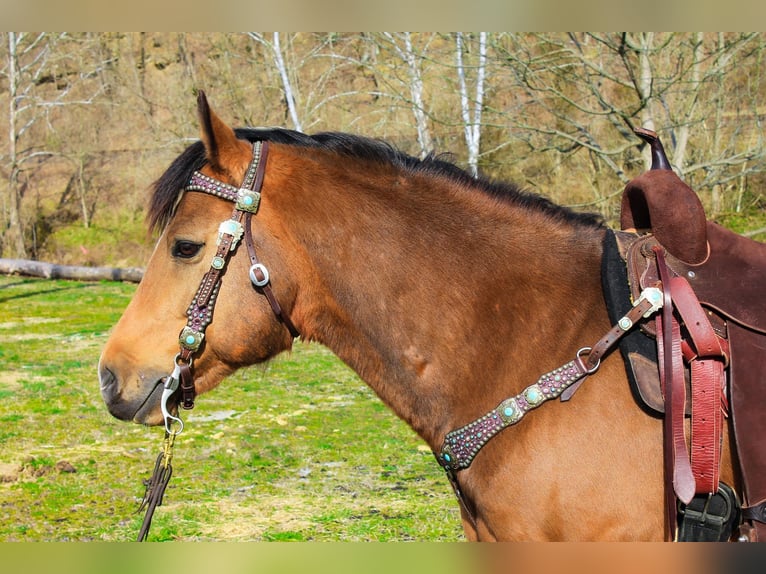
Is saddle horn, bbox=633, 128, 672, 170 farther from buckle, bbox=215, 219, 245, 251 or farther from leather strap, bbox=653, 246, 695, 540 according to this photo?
buckle, bbox=215, 219, 245, 251

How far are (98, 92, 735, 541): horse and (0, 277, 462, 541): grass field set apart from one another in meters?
0.51

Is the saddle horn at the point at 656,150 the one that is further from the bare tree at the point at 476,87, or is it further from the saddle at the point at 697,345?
the bare tree at the point at 476,87

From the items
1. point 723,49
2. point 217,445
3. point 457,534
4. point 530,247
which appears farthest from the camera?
point 723,49

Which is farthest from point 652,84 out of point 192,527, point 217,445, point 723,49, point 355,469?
point 192,527

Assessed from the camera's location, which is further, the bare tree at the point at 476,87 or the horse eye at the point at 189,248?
the bare tree at the point at 476,87

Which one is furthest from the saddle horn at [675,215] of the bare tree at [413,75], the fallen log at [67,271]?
the fallen log at [67,271]

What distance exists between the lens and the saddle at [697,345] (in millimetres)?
1949

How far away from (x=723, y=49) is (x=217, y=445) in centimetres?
671

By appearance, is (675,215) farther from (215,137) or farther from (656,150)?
(215,137)

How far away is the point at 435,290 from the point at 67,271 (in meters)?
18.9

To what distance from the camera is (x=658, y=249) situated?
7.03 feet

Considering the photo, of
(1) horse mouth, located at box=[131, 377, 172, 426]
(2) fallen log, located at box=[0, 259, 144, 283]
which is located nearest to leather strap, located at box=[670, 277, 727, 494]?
(1) horse mouth, located at box=[131, 377, 172, 426]

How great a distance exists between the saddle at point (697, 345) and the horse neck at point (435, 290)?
18 cm

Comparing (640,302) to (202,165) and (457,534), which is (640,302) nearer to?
(202,165)
